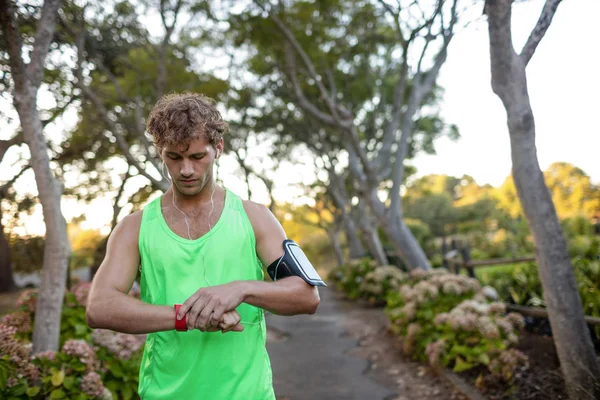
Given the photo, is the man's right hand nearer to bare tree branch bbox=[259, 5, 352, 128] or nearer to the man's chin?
the man's chin

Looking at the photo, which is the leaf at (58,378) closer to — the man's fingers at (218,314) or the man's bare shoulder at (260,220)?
the man's bare shoulder at (260,220)

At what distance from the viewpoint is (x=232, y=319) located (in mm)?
1462

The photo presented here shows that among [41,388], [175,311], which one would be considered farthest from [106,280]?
[41,388]

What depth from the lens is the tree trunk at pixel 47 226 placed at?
454cm

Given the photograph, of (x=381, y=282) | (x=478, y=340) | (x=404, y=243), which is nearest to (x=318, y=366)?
(x=478, y=340)

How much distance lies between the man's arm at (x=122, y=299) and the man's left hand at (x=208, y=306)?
7 cm

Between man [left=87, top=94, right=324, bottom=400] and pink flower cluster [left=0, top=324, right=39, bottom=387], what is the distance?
2.31m

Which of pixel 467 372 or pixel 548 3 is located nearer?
pixel 548 3

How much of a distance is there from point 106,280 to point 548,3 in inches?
172

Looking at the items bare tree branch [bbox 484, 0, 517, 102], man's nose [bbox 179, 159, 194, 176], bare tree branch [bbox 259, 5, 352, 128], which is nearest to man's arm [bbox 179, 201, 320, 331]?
man's nose [bbox 179, 159, 194, 176]

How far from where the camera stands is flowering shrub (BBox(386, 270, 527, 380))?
Answer: 5.38 meters

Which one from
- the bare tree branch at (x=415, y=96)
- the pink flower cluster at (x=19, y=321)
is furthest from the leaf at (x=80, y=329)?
the bare tree branch at (x=415, y=96)

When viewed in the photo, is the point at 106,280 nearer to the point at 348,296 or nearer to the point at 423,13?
the point at 423,13

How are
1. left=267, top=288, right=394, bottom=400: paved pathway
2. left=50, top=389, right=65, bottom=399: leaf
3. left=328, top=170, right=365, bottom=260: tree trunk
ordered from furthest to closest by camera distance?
1. left=328, top=170, right=365, bottom=260: tree trunk
2. left=267, top=288, right=394, bottom=400: paved pathway
3. left=50, top=389, right=65, bottom=399: leaf
